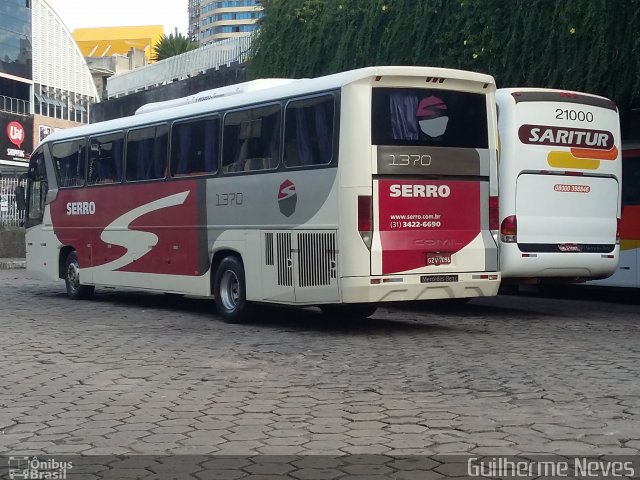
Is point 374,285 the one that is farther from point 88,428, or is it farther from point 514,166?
point 88,428

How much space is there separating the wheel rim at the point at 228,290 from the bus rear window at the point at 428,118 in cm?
334

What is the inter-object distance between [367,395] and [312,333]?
488cm

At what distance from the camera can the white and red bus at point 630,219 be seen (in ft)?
57.4

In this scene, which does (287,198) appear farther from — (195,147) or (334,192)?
(195,147)

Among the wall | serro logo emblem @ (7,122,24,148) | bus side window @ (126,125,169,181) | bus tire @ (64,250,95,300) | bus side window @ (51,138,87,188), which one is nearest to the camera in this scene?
bus side window @ (126,125,169,181)

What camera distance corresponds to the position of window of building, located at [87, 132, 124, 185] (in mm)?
17719

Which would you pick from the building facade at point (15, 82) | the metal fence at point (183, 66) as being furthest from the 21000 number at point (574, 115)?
the building facade at point (15, 82)

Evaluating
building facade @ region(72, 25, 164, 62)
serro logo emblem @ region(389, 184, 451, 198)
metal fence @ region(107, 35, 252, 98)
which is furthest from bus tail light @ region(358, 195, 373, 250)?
building facade @ region(72, 25, 164, 62)

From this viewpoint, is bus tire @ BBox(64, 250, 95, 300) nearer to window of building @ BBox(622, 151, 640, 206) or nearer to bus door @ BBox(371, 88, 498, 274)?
bus door @ BBox(371, 88, 498, 274)

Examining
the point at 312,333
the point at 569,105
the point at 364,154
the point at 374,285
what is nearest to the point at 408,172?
the point at 364,154

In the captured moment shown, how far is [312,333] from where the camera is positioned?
43.5ft

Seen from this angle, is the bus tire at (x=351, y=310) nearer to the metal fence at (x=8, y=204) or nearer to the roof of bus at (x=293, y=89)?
the roof of bus at (x=293, y=89)

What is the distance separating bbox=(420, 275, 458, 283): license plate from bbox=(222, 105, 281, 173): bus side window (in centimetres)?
247

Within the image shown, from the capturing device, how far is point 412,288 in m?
12.8
